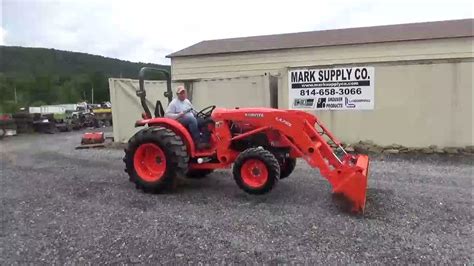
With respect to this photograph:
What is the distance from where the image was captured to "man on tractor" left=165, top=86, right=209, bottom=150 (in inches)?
276

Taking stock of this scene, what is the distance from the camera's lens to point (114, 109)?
42.5 feet

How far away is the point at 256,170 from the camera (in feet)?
20.4

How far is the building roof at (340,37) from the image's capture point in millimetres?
17359

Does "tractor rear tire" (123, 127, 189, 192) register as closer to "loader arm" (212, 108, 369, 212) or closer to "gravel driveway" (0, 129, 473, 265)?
"gravel driveway" (0, 129, 473, 265)

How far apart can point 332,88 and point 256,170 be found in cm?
522

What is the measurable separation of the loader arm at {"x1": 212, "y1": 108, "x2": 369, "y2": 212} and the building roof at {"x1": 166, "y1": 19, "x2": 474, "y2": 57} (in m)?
12.3

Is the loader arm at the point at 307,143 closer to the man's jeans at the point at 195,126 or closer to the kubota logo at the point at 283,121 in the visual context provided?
the kubota logo at the point at 283,121

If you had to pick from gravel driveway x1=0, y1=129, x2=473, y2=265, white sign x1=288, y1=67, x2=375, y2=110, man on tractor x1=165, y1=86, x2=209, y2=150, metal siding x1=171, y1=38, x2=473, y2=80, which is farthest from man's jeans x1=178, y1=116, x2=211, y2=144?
metal siding x1=171, y1=38, x2=473, y2=80

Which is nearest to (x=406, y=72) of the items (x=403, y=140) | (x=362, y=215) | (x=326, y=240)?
(x=403, y=140)

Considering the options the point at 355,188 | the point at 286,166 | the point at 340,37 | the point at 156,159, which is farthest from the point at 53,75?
the point at 355,188

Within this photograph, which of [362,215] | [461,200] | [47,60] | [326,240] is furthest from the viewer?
[47,60]

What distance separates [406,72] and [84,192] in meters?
7.41

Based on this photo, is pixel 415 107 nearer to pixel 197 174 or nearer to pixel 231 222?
pixel 197 174

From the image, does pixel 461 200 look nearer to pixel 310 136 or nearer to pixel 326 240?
pixel 310 136
